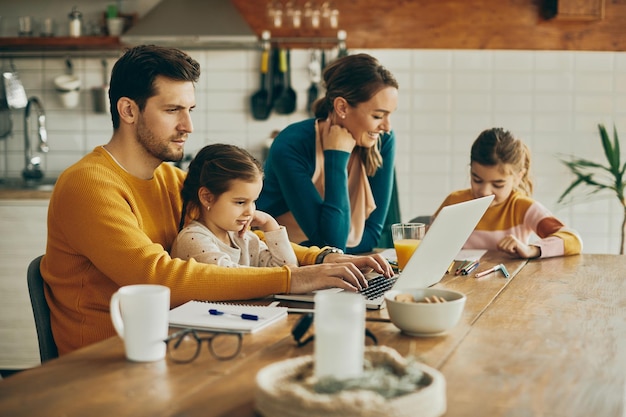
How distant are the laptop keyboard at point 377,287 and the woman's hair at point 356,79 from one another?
79 centimetres

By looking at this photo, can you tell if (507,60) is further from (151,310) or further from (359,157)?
(151,310)

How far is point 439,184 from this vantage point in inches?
159

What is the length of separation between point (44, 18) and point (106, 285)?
115 inches

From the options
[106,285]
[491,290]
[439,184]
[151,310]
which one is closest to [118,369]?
[151,310]

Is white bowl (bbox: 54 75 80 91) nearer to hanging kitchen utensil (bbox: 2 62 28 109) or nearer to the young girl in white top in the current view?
hanging kitchen utensil (bbox: 2 62 28 109)

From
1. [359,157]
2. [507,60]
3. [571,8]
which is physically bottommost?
[359,157]

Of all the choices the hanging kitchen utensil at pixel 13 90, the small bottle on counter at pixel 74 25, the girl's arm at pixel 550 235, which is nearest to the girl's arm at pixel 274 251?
the girl's arm at pixel 550 235

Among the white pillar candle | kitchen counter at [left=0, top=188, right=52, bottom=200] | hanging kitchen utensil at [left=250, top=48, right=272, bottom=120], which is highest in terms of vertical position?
hanging kitchen utensil at [left=250, top=48, right=272, bottom=120]

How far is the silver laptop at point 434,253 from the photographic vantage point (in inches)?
58.6

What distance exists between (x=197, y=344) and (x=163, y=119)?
0.76 m

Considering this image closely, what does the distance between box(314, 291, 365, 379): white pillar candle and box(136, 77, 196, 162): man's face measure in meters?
0.93

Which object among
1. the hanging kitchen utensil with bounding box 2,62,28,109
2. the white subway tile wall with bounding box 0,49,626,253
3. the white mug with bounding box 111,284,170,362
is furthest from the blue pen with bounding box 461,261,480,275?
the hanging kitchen utensil with bounding box 2,62,28,109

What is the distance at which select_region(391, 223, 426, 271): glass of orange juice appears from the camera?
1.92m

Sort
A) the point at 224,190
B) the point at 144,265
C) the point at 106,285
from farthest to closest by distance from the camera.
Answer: the point at 224,190
the point at 106,285
the point at 144,265
